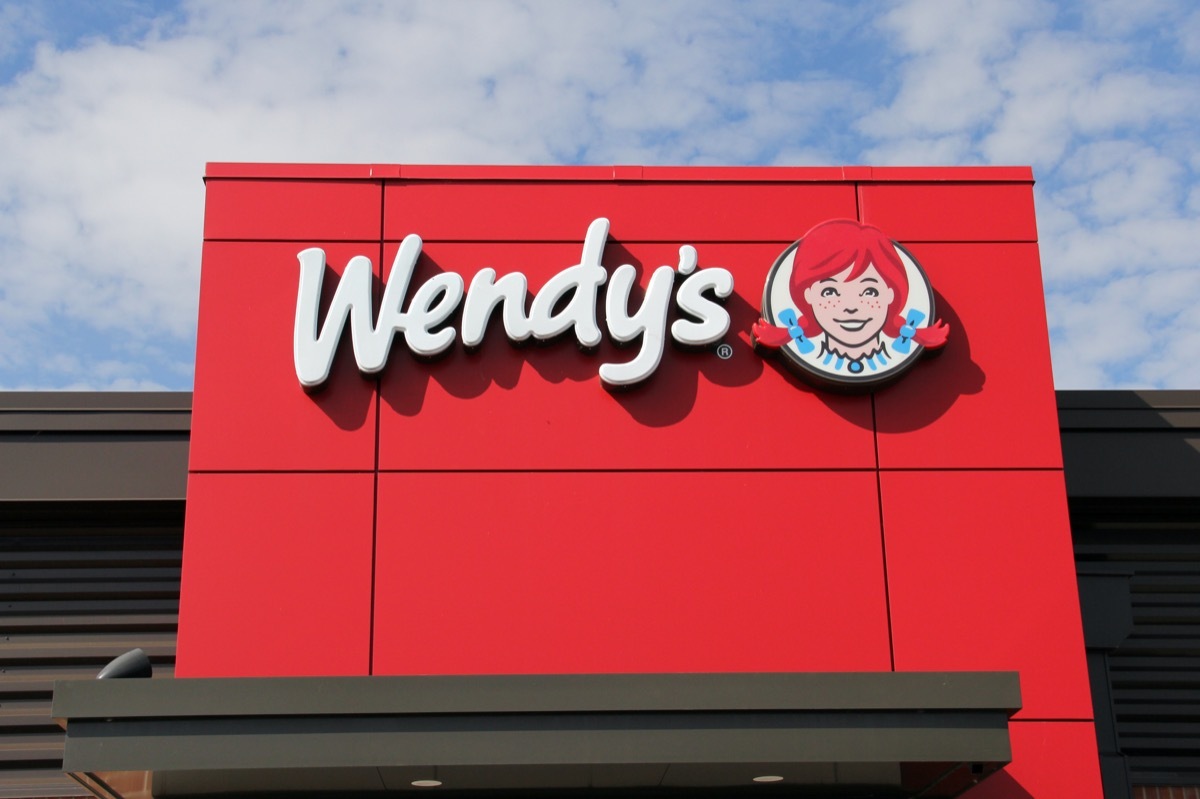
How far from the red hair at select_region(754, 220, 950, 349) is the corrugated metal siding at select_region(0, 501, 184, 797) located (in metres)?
5.52

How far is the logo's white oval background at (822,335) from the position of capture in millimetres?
10430

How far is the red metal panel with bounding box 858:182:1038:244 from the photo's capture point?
438 inches

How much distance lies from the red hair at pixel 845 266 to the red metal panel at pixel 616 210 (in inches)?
10.4

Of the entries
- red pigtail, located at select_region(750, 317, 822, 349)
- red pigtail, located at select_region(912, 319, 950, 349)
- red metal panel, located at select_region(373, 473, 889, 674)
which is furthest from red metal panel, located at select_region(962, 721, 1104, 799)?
red pigtail, located at select_region(750, 317, 822, 349)

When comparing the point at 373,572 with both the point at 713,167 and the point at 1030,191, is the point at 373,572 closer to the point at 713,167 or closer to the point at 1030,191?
the point at 713,167

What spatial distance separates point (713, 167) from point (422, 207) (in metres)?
2.31

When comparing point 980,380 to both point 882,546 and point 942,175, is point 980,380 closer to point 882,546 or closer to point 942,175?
point 882,546

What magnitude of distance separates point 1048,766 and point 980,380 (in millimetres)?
2829

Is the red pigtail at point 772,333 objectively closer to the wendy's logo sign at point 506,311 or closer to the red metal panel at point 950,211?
the wendy's logo sign at point 506,311

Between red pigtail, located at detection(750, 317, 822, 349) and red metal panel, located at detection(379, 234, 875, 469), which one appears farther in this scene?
red pigtail, located at detection(750, 317, 822, 349)

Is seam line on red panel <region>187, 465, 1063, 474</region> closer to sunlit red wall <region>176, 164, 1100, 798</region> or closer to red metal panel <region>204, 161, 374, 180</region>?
sunlit red wall <region>176, 164, 1100, 798</region>

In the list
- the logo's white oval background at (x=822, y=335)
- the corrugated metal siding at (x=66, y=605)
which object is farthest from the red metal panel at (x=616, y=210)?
the corrugated metal siding at (x=66, y=605)

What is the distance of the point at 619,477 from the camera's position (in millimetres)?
10289

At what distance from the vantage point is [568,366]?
10625 mm
